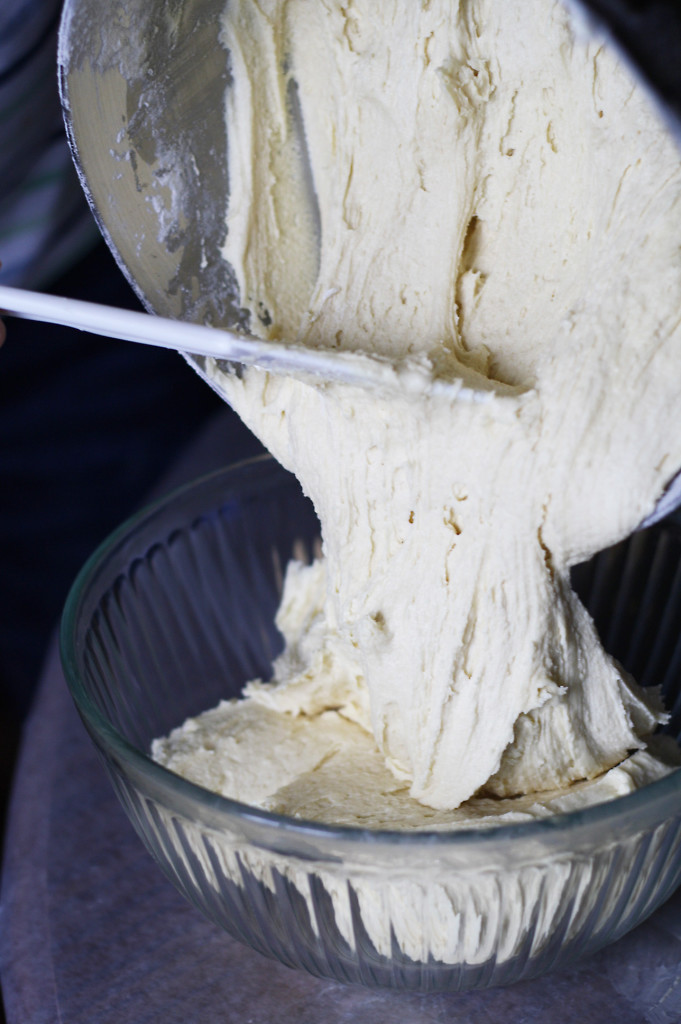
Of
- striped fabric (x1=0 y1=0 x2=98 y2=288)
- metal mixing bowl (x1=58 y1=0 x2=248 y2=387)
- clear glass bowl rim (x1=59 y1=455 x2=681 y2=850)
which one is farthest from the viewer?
striped fabric (x1=0 y1=0 x2=98 y2=288)

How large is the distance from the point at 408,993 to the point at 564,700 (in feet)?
0.60

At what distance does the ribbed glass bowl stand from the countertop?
4cm

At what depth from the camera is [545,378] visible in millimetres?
433

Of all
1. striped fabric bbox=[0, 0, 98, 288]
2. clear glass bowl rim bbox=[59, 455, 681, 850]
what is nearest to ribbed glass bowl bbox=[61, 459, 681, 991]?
clear glass bowl rim bbox=[59, 455, 681, 850]

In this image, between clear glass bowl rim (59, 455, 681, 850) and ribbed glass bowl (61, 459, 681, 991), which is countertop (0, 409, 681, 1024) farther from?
clear glass bowl rim (59, 455, 681, 850)

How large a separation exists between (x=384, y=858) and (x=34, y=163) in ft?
2.30

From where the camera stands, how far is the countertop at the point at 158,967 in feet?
1.62

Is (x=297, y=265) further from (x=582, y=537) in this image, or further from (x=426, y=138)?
(x=582, y=537)

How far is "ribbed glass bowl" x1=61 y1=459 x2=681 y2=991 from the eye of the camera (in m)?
0.38

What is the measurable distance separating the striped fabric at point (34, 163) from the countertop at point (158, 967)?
516mm

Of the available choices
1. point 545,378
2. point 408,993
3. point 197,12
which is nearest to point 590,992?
point 408,993

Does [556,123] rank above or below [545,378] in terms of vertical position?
above

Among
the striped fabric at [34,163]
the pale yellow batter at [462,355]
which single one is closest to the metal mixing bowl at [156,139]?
the pale yellow batter at [462,355]

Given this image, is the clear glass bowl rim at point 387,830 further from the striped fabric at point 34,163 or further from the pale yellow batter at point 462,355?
the striped fabric at point 34,163
